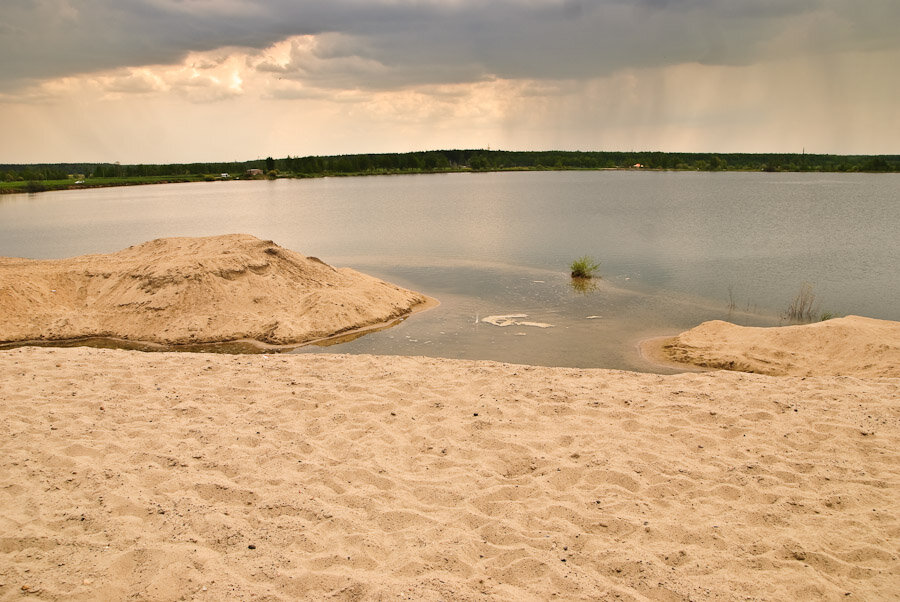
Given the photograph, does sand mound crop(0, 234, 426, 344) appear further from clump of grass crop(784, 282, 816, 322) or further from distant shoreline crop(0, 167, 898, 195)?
distant shoreline crop(0, 167, 898, 195)

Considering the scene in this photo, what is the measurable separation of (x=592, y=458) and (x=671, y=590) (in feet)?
5.38

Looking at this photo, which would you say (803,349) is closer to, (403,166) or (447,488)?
(447,488)

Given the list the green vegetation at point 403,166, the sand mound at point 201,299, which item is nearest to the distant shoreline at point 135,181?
the green vegetation at point 403,166

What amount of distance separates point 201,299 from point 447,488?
328 inches

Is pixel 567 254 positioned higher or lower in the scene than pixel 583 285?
higher

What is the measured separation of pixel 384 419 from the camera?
5816 mm

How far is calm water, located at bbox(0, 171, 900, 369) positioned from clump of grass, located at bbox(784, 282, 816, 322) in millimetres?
223

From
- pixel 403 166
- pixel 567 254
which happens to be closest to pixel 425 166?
pixel 403 166

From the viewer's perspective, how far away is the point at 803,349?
871 cm

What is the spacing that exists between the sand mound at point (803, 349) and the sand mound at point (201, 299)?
228 inches

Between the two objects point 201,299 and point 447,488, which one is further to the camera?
point 201,299

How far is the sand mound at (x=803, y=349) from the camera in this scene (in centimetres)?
795

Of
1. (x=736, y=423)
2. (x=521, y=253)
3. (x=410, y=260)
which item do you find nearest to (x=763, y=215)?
(x=521, y=253)

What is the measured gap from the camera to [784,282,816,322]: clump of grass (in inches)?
465
